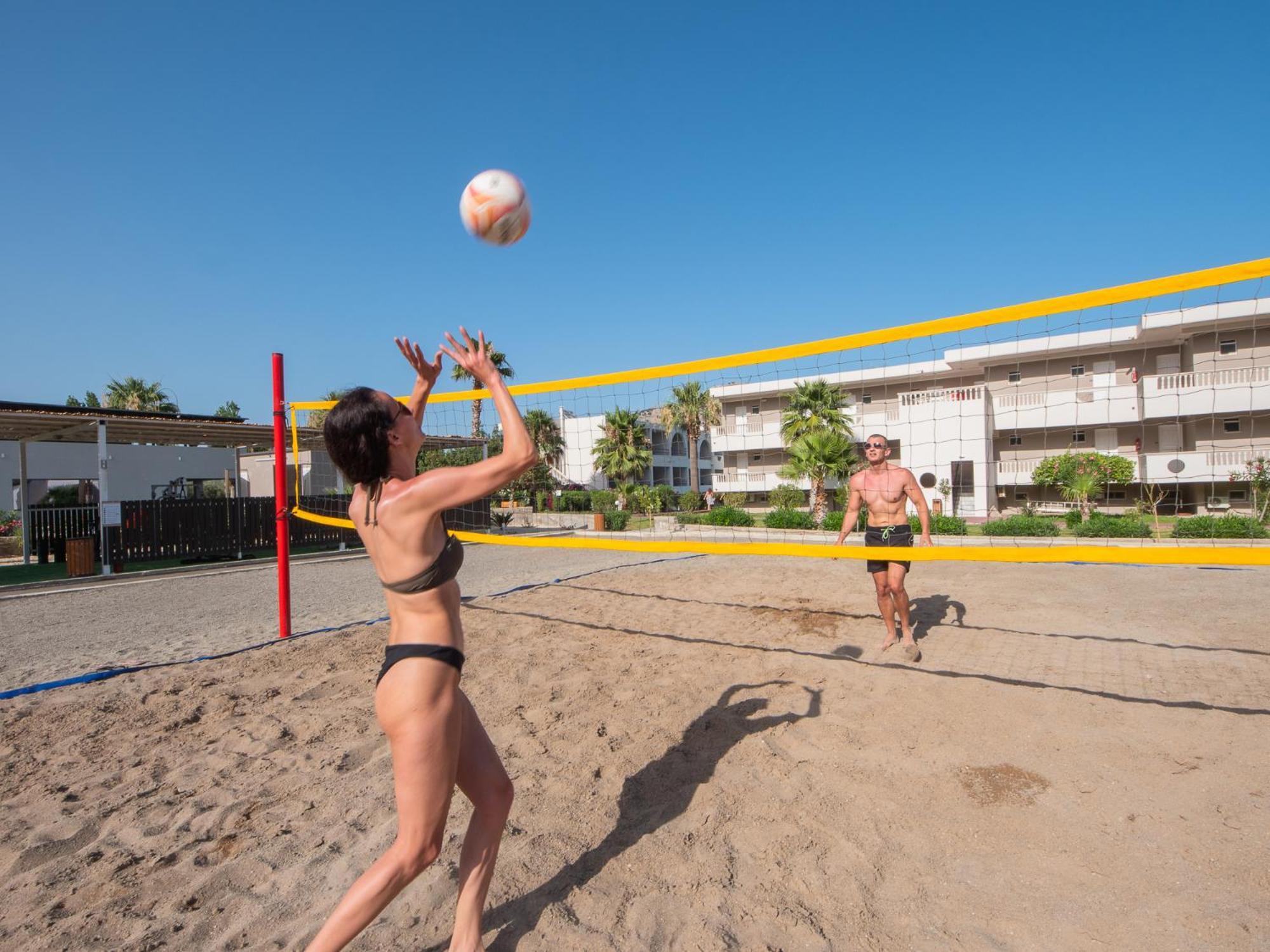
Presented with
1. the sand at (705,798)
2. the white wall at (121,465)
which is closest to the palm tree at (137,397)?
the white wall at (121,465)

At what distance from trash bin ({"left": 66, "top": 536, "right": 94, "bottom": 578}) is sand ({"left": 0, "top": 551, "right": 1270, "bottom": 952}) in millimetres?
8627

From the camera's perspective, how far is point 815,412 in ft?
70.3

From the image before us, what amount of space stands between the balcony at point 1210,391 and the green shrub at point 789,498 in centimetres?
829

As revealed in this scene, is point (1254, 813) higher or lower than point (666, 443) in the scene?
lower

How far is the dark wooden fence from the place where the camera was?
40.0ft

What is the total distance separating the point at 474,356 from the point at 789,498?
709 inches

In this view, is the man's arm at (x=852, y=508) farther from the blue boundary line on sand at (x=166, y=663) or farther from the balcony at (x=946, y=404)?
the balcony at (x=946, y=404)

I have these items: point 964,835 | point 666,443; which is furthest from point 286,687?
point 666,443

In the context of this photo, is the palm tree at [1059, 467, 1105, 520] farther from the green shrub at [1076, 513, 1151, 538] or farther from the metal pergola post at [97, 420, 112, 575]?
the metal pergola post at [97, 420, 112, 575]

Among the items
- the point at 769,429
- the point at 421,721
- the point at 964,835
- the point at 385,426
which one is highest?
the point at 769,429

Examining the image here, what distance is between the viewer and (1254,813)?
2.64 m

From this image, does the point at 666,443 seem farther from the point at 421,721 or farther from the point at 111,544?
the point at 421,721

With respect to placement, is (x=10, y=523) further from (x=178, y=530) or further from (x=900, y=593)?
(x=900, y=593)

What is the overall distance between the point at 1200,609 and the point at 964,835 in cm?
548
